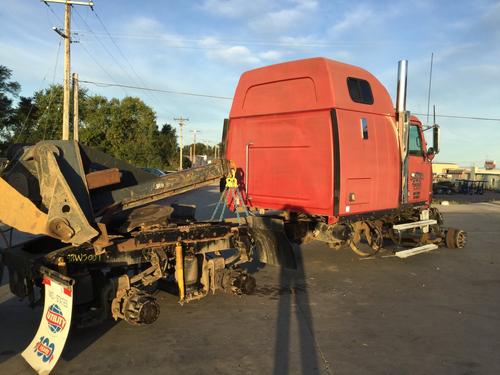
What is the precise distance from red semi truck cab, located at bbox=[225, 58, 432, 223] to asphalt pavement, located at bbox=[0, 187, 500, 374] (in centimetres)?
135

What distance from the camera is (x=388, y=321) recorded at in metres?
5.24

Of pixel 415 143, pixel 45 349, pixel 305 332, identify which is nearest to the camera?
pixel 45 349

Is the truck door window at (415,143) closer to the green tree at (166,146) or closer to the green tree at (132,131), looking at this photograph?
the green tree at (132,131)

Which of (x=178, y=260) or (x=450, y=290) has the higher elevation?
(x=178, y=260)

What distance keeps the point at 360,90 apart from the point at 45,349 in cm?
564

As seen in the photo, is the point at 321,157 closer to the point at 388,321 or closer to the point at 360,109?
the point at 360,109

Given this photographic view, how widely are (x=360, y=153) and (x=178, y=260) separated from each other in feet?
11.1

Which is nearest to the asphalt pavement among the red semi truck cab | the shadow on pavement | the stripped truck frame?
the shadow on pavement

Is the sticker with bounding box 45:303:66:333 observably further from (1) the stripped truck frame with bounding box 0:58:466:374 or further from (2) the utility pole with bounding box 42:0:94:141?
(2) the utility pole with bounding box 42:0:94:141

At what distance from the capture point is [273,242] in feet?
22.0

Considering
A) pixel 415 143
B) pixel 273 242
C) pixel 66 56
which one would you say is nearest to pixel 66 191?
pixel 273 242

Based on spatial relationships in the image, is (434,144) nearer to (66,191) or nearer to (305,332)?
(305,332)

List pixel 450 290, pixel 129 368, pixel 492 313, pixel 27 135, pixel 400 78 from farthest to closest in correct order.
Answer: pixel 27 135, pixel 400 78, pixel 450 290, pixel 492 313, pixel 129 368

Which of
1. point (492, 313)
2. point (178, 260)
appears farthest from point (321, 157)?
point (492, 313)
